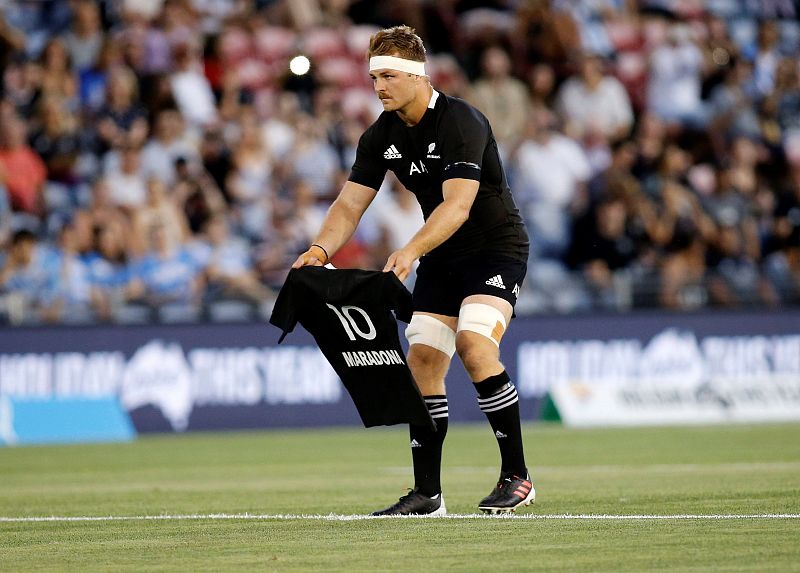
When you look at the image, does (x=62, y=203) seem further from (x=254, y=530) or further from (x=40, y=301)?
(x=254, y=530)

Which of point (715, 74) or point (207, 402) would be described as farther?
point (715, 74)

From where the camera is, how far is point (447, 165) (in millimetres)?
8398

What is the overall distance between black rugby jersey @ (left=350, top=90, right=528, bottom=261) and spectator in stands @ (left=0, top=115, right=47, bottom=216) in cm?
1038

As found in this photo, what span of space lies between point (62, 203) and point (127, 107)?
1.65 metres

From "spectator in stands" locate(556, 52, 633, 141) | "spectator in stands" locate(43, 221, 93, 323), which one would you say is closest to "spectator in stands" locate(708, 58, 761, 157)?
"spectator in stands" locate(556, 52, 633, 141)

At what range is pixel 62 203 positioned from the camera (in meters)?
18.7

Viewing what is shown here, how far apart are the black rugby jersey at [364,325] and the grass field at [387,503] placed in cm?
65

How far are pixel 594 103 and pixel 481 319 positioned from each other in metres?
14.8

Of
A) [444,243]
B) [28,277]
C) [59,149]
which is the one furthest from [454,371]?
[444,243]

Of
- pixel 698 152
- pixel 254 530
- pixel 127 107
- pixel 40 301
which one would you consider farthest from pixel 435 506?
pixel 698 152

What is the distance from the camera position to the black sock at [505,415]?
8.51m

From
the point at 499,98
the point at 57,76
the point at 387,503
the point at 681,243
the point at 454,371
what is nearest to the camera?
the point at 387,503

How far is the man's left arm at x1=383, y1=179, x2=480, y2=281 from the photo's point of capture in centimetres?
798

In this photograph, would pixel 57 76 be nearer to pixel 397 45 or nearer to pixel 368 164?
pixel 368 164
